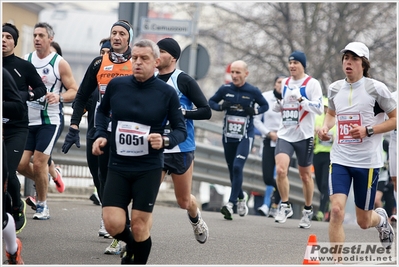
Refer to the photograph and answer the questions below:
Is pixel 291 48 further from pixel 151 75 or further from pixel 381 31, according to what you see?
pixel 151 75

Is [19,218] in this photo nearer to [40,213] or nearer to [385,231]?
[40,213]

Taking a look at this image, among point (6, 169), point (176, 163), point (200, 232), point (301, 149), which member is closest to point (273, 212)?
point (301, 149)

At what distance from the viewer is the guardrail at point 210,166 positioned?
15672mm

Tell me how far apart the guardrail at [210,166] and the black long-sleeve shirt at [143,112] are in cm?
760

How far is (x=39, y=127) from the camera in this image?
11586 millimetres

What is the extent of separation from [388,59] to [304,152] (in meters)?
19.9

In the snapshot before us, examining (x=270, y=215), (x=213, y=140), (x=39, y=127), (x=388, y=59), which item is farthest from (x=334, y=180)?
(x=388, y=59)

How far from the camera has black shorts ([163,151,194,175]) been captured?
957cm

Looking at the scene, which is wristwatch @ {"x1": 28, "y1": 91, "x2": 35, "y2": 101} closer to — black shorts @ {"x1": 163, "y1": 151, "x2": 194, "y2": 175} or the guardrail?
black shorts @ {"x1": 163, "y1": 151, "x2": 194, "y2": 175}

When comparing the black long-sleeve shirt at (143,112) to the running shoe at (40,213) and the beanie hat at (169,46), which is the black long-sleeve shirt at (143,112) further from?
the running shoe at (40,213)

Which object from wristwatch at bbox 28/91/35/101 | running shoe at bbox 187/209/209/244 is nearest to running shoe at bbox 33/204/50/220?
running shoe at bbox 187/209/209/244

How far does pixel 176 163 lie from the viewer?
9.60 meters

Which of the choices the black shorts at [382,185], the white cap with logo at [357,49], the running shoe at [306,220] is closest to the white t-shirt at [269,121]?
the black shorts at [382,185]

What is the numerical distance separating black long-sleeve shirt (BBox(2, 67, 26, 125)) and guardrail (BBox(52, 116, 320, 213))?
696 cm
